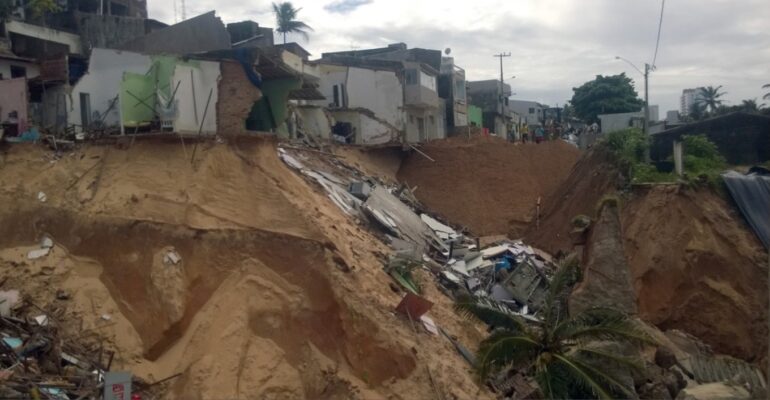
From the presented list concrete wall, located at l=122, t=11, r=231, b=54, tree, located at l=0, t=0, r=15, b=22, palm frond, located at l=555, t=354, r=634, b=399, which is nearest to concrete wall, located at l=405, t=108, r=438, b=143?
concrete wall, located at l=122, t=11, r=231, b=54

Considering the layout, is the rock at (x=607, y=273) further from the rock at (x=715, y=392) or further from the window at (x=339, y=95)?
the window at (x=339, y=95)

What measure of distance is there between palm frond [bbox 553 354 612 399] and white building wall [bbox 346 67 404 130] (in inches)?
1012

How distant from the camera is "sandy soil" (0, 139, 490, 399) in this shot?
43.1 ft

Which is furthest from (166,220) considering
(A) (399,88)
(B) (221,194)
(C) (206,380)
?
(A) (399,88)

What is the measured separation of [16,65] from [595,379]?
2299 cm

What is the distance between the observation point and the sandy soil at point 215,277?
13.1 m

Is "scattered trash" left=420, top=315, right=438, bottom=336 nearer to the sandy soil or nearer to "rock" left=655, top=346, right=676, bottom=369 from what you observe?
the sandy soil

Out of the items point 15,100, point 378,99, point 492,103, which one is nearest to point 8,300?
point 15,100

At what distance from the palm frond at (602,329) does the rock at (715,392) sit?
4210 mm

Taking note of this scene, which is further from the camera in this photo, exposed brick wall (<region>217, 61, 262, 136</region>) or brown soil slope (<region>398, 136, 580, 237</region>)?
brown soil slope (<region>398, 136, 580, 237</region>)

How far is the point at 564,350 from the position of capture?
12.4 metres

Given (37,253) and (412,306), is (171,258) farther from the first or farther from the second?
(412,306)

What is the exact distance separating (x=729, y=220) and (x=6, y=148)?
1950cm

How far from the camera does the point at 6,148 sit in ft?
52.2
